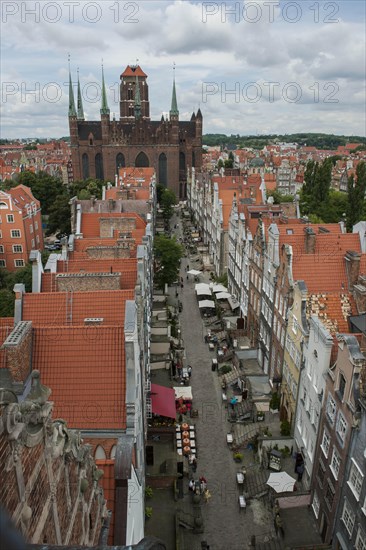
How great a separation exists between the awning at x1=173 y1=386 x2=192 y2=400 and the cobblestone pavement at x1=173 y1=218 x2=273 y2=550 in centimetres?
102

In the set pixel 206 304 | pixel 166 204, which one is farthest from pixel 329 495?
pixel 166 204

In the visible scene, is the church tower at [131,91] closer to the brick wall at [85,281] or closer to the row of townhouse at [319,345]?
the row of townhouse at [319,345]

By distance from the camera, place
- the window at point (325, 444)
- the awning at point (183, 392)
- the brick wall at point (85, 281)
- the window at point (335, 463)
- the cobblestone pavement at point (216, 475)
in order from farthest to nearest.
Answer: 1. the awning at point (183, 392)
2. the brick wall at point (85, 281)
3. the cobblestone pavement at point (216, 475)
4. the window at point (325, 444)
5. the window at point (335, 463)

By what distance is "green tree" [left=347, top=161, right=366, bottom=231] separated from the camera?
7362 centimetres

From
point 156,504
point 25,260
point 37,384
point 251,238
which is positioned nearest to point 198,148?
point 25,260

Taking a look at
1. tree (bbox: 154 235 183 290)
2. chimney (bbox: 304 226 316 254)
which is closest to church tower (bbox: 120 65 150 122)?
tree (bbox: 154 235 183 290)

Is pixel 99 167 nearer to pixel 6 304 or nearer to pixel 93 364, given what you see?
pixel 6 304

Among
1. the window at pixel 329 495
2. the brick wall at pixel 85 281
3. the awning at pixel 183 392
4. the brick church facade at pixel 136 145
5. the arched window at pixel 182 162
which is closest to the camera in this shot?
the window at pixel 329 495

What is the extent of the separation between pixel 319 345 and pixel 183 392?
49.9ft

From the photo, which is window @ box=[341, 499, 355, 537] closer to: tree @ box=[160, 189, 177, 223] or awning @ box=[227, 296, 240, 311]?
awning @ box=[227, 296, 240, 311]

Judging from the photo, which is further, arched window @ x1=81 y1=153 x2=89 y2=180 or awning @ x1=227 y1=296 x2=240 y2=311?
arched window @ x1=81 y1=153 x2=89 y2=180

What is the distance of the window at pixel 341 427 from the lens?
21641mm

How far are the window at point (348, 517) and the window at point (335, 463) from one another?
1433mm

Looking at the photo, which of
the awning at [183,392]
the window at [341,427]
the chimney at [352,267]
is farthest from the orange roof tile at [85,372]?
the chimney at [352,267]
